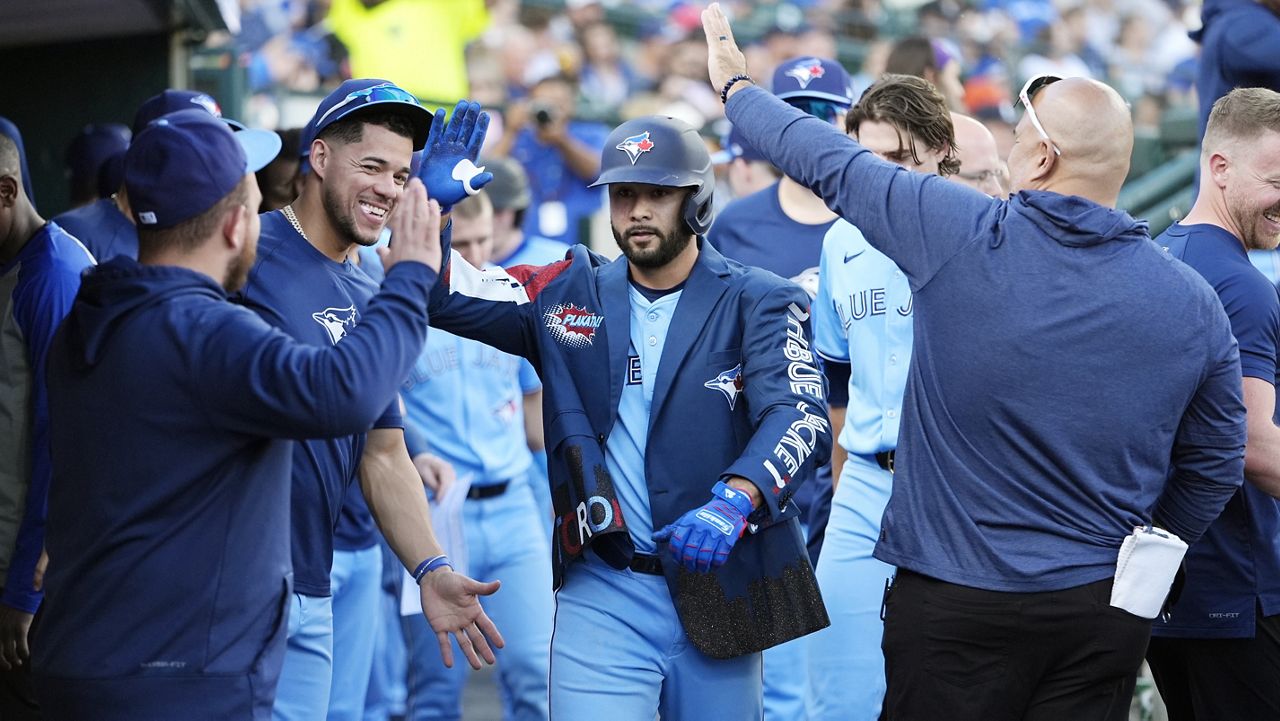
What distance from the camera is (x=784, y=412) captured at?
4.01m

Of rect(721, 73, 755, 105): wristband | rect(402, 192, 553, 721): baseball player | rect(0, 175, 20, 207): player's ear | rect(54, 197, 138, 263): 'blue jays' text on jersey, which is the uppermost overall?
rect(721, 73, 755, 105): wristband

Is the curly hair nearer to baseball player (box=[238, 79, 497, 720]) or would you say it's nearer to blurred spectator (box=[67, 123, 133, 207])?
baseball player (box=[238, 79, 497, 720])

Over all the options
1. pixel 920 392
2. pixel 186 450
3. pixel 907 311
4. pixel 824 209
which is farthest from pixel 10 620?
pixel 824 209

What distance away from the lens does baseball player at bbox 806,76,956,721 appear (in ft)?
15.8

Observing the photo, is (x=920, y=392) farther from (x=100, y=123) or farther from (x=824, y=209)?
(x=100, y=123)

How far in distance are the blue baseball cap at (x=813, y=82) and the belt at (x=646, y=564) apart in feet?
9.01

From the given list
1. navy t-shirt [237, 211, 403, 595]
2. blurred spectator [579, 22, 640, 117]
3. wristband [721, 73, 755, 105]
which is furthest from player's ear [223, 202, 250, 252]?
blurred spectator [579, 22, 640, 117]

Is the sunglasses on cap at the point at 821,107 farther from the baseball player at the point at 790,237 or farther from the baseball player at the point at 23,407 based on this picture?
the baseball player at the point at 23,407

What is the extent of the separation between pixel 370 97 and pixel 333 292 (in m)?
0.56

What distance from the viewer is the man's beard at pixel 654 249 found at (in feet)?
13.9

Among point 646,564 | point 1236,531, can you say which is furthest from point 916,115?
point 646,564

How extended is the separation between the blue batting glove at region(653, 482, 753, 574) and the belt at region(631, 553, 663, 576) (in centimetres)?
33

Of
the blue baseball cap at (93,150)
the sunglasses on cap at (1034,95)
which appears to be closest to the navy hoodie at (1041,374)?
the sunglasses on cap at (1034,95)

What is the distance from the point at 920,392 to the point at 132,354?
6.15 ft
